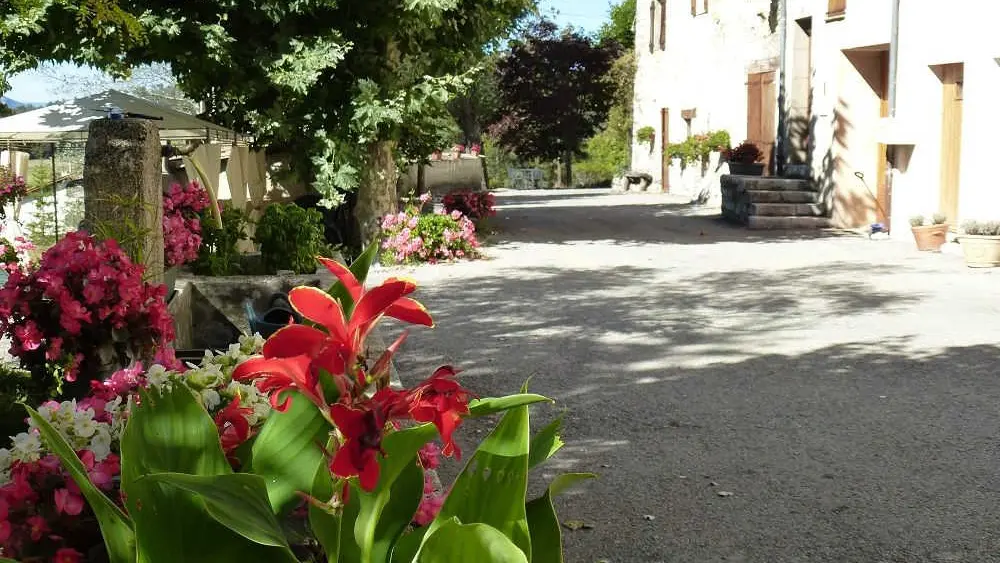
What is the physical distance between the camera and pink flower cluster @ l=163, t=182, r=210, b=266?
5.88 meters

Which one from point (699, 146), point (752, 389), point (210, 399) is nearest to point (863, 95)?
point (699, 146)

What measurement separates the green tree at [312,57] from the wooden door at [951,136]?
16.6 feet

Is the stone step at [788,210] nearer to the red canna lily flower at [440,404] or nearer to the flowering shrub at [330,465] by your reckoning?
the flowering shrub at [330,465]

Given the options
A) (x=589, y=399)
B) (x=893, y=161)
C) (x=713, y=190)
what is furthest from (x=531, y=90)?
(x=589, y=399)

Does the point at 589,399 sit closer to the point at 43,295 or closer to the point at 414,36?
the point at 43,295

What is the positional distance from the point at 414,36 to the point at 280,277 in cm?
774

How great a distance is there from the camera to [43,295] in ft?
12.7

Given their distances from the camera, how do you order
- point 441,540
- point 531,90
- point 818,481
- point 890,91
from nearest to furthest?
point 441,540 → point 818,481 → point 890,91 → point 531,90

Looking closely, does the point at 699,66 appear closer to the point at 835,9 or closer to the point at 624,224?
the point at 624,224

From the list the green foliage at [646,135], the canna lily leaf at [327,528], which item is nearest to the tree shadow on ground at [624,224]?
the green foliage at [646,135]

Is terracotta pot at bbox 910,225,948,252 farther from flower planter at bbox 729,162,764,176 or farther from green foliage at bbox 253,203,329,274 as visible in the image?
green foliage at bbox 253,203,329,274

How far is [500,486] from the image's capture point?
71.0 inches

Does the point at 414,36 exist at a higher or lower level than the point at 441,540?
higher

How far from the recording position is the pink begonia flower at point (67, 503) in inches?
80.5
